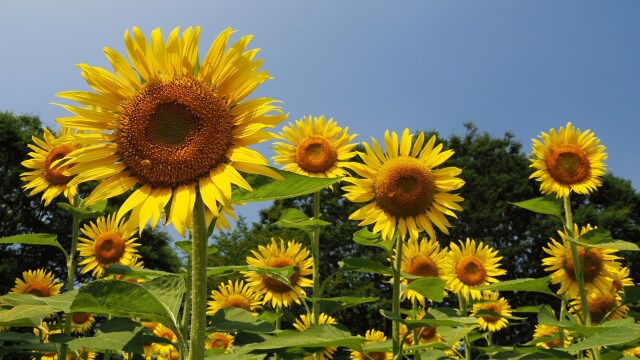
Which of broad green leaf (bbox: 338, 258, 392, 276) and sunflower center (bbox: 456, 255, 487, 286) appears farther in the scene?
sunflower center (bbox: 456, 255, 487, 286)

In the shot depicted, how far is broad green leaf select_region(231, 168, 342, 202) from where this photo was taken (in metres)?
2.52

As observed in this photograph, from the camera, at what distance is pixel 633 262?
3167 cm

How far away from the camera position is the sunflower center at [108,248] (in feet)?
28.7

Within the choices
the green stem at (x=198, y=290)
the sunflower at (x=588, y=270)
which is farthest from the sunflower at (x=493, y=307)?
the green stem at (x=198, y=290)

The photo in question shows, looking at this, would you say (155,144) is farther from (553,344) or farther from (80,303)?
(553,344)

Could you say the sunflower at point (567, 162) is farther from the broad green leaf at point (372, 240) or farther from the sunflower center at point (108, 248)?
the sunflower center at point (108, 248)

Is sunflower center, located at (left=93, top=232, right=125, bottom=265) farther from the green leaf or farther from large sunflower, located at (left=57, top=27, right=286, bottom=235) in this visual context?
large sunflower, located at (left=57, top=27, right=286, bottom=235)

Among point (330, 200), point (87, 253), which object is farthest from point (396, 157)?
point (330, 200)

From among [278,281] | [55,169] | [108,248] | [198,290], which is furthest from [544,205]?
[108,248]

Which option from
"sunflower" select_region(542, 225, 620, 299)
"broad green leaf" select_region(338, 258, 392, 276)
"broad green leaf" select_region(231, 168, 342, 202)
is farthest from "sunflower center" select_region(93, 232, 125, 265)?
"broad green leaf" select_region(231, 168, 342, 202)

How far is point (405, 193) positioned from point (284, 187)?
10.2ft

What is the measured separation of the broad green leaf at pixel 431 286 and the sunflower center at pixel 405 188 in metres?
1.41

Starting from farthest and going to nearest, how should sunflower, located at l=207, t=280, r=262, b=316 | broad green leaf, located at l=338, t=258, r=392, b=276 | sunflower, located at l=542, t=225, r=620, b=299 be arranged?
sunflower, located at l=207, t=280, r=262, b=316 < sunflower, located at l=542, t=225, r=620, b=299 < broad green leaf, located at l=338, t=258, r=392, b=276

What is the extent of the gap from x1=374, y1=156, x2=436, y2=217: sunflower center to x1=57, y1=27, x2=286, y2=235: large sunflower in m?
2.92
